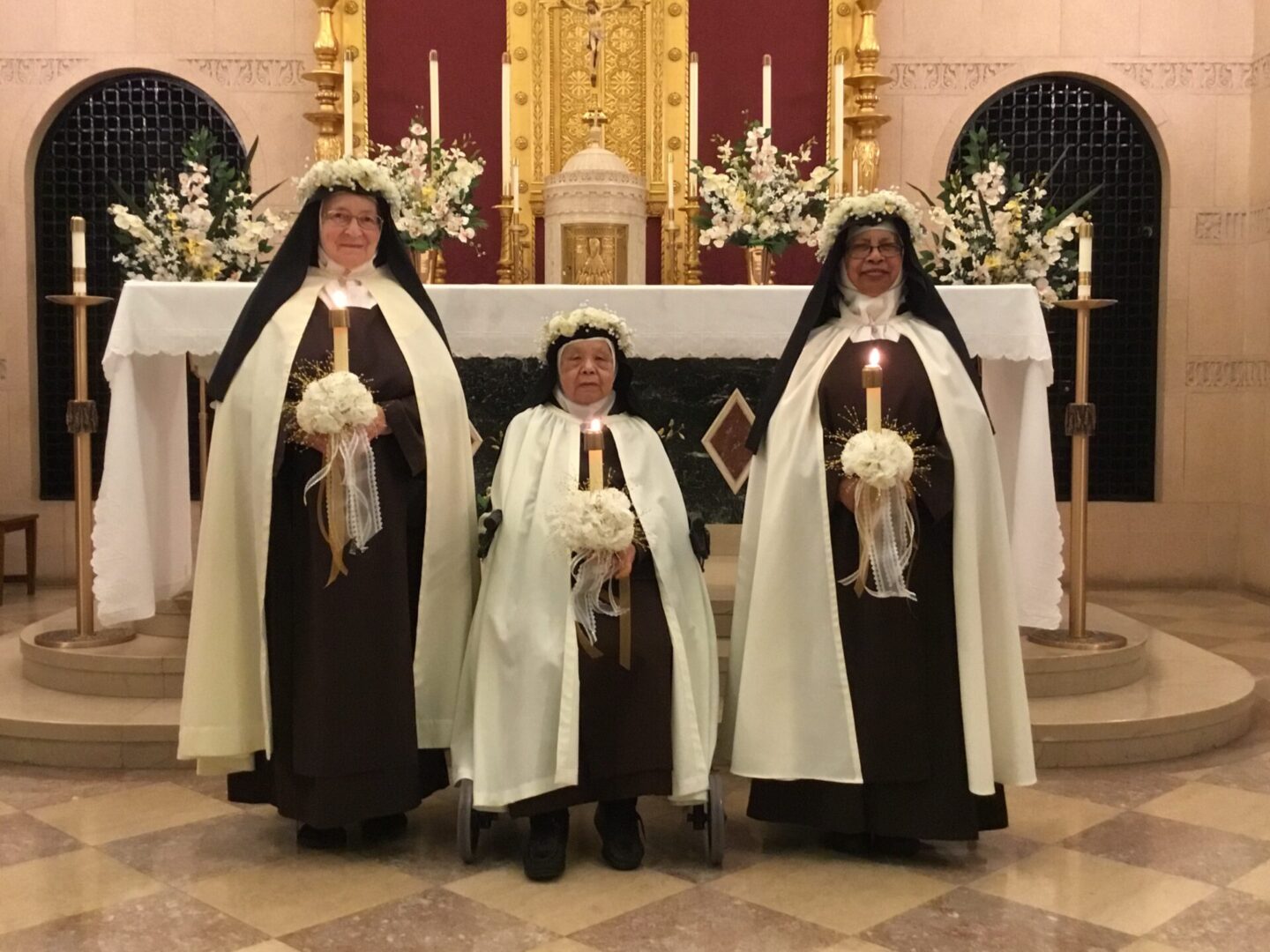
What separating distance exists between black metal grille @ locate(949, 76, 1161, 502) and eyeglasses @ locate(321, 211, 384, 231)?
5586mm

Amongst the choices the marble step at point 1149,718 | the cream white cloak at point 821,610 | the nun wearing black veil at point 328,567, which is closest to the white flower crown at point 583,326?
the nun wearing black veil at point 328,567

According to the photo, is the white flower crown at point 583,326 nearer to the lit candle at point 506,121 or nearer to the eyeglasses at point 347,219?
the eyeglasses at point 347,219

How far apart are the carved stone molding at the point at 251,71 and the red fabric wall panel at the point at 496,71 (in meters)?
0.71

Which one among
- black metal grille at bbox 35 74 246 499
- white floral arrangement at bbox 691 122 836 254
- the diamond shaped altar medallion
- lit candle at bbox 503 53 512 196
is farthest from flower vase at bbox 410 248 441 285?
black metal grille at bbox 35 74 246 499

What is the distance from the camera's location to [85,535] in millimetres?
6043

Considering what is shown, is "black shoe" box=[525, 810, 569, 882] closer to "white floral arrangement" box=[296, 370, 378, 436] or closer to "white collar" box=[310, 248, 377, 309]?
"white floral arrangement" box=[296, 370, 378, 436]

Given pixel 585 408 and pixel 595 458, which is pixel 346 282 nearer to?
pixel 585 408

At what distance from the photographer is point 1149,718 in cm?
530

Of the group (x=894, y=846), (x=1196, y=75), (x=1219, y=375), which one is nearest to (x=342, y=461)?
(x=894, y=846)

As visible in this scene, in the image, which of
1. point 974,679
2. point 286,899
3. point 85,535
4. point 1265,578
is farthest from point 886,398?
point 1265,578

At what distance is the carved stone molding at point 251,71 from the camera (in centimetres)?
886

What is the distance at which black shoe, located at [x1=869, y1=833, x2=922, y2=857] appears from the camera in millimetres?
4215

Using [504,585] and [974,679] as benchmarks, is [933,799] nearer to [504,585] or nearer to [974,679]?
[974,679]

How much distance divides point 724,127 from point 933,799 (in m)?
5.47
